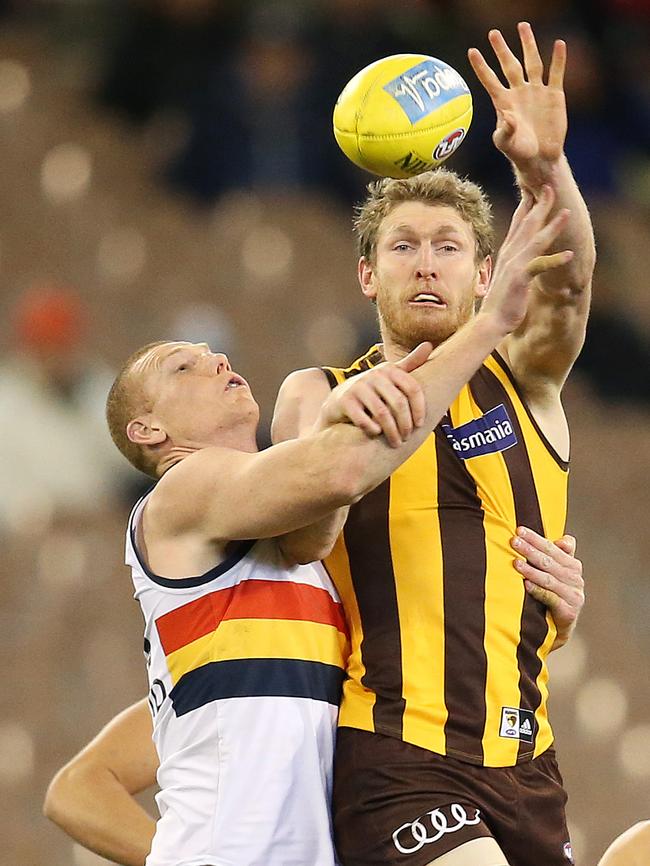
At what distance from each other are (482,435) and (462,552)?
0.34 m

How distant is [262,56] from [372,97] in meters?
6.71

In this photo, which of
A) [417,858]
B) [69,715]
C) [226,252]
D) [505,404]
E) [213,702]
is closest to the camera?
[417,858]

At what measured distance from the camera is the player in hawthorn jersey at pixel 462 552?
3.18m

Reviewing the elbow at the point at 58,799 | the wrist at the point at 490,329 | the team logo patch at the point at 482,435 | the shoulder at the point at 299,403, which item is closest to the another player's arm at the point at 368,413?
the wrist at the point at 490,329

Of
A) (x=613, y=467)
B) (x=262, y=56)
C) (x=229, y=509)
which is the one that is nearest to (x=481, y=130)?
Result: (x=262, y=56)

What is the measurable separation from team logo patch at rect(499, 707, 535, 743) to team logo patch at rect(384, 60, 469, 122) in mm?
1500

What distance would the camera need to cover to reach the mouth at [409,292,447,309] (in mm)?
3521

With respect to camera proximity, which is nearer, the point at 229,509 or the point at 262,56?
the point at 229,509

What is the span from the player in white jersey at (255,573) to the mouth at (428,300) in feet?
0.94

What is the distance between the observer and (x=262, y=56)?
32.2 feet

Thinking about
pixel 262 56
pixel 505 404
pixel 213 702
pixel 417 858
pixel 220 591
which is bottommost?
pixel 417 858

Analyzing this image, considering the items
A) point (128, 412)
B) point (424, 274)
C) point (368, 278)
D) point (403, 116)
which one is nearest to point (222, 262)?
point (368, 278)

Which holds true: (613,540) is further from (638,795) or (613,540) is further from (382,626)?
(382,626)

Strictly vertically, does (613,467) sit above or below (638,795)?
above
